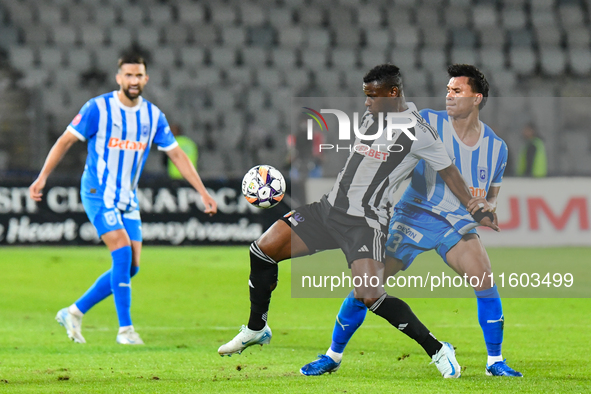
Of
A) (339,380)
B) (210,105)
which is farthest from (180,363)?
(210,105)

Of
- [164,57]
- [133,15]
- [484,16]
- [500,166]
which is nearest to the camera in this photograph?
[500,166]

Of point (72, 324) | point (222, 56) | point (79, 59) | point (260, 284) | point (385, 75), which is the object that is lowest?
point (72, 324)

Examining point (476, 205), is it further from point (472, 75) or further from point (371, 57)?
point (371, 57)

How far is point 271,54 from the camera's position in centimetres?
1762

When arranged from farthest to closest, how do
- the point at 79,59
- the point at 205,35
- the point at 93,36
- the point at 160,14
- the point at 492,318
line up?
1. the point at 160,14
2. the point at 205,35
3. the point at 93,36
4. the point at 79,59
5. the point at 492,318

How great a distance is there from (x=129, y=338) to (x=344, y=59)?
41.1 ft

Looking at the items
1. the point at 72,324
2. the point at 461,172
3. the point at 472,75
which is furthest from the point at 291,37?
the point at 461,172

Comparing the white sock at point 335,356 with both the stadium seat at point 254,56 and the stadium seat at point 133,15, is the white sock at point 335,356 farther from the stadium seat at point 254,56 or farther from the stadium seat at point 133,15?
the stadium seat at point 133,15

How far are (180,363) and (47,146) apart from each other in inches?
348

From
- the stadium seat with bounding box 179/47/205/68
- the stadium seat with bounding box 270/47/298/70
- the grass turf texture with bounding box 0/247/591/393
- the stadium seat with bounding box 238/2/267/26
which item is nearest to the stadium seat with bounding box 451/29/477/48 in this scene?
the stadium seat with bounding box 270/47/298/70

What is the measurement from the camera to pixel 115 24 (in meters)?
17.9

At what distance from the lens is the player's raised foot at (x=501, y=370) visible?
473 cm

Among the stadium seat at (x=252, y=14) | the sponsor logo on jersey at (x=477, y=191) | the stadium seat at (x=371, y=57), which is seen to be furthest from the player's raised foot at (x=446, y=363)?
the stadium seat at (x=252, y=14)

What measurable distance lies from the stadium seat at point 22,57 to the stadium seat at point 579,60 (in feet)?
36.7
